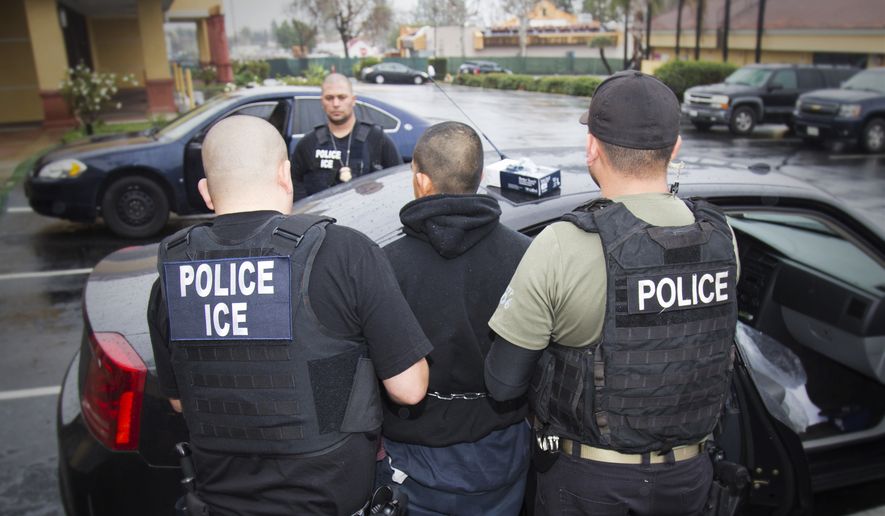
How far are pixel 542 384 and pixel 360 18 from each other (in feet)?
230

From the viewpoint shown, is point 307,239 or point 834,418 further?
point 834,418

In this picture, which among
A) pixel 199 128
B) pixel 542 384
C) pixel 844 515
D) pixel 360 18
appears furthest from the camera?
pixel 360 18

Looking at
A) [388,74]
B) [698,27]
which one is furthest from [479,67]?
[698,27]

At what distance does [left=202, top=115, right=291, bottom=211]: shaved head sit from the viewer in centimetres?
186

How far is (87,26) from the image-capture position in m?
26.0

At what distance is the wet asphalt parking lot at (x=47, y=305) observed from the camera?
11.3 feet

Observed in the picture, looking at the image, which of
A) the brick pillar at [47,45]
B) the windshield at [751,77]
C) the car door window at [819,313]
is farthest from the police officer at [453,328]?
the windshield at [751,77]

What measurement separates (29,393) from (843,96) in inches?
627

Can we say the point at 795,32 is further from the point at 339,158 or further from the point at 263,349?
the point at 263,349

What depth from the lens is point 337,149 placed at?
456cm

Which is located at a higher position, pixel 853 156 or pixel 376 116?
pixel 376 116

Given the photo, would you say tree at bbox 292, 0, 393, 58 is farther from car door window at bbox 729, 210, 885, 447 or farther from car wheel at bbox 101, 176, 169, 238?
car door window at bbox 729, 210, 885, 447

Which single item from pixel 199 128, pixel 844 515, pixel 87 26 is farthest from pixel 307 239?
pixel 87 26

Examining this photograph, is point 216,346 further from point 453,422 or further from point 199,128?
point 199,128
